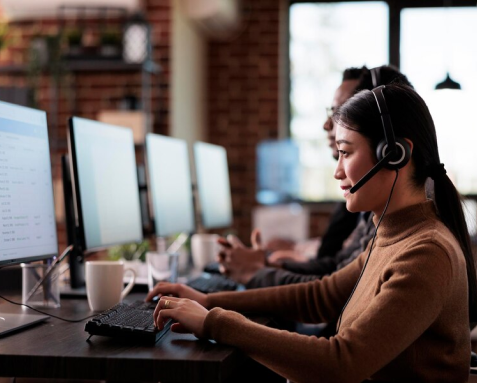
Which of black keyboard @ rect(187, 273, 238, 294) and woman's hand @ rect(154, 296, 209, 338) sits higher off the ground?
woman's hand @ rect(154, 296, 209, 338)

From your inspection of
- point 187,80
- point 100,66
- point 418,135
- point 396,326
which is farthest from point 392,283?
point 187,80

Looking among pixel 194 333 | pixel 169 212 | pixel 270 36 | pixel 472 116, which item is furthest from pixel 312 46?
pixel 194 333

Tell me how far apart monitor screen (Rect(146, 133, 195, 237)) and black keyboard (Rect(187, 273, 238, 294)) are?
365 mm

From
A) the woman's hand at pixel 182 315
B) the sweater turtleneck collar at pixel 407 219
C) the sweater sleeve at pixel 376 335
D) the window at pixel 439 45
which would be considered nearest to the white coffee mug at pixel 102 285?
the woman's hand at pixel 182 315

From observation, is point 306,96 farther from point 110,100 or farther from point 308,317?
point 308,317

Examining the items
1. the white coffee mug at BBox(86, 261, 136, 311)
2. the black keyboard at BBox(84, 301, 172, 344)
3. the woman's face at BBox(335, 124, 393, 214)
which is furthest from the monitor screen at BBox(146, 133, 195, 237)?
the woman's face at BBox(335, 124, 393, 214)

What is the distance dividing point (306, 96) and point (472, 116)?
1.23 m

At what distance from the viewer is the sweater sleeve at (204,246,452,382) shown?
1.10m

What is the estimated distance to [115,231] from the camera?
204cm

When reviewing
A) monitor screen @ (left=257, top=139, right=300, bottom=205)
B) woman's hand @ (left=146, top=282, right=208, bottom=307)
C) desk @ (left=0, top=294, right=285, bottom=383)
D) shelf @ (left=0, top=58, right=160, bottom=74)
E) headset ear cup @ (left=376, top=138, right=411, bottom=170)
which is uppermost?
shelf @ (left=0, top=58, right=160, bottom=74)

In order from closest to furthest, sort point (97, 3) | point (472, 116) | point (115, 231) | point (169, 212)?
1. point (115, 231)
2. point (169, 212)
3. point (97, 3)
4. point (472, 116)

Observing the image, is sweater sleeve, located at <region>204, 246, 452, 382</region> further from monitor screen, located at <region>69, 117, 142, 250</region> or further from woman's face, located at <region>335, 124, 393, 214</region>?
monitor screen, located at <region>69, 117, 142, 250</region>

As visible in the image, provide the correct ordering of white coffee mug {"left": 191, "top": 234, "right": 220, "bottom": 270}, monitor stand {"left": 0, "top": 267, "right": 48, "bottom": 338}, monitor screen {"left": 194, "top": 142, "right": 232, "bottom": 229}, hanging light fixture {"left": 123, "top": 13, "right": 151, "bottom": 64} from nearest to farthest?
monitor stand {"left": 0, "top": 267, "right": 48, "bottom": 338} < white coffee mug {"left": 191, "top": 234, "right": 220, "bottom": 270} < monitor screen {"left": 194, "top": 142, "right": 232, "bottom": 229} < hanging light fixture {"left": 123, "top": 13, "right": 151, "bottom": 64}

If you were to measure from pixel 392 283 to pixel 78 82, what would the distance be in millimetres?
3847
